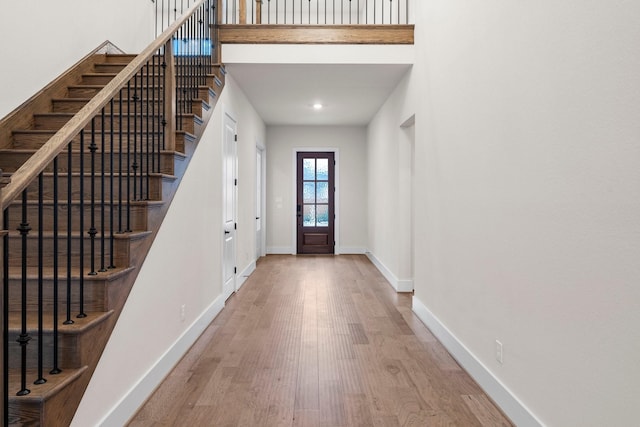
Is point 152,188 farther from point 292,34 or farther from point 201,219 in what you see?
point 292,34

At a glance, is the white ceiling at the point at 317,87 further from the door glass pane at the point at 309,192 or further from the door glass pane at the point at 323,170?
the door glass pane at the point at 309,192

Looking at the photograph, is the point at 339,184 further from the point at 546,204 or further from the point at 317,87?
the point at 546,204

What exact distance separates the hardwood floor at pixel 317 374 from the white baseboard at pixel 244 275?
68 cm

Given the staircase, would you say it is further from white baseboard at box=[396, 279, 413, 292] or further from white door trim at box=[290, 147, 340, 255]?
white door trim at box=[290, 147, 340, 255]

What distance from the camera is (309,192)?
856 centimetres

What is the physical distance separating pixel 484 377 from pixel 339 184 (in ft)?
20.5

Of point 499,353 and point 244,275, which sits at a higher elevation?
point 499,353

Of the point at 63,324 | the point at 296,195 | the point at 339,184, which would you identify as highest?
the point at 339,184

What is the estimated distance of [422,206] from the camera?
4016 mm

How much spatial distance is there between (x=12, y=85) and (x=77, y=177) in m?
1.09

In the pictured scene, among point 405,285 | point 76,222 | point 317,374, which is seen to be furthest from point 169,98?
point 405,285

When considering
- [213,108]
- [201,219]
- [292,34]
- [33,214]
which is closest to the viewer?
[33,214]

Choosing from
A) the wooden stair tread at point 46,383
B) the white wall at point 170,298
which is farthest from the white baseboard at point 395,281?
the wooden stair tread at point 46,383

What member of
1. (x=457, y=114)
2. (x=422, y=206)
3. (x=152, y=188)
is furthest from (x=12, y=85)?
(x=422, y=206)
